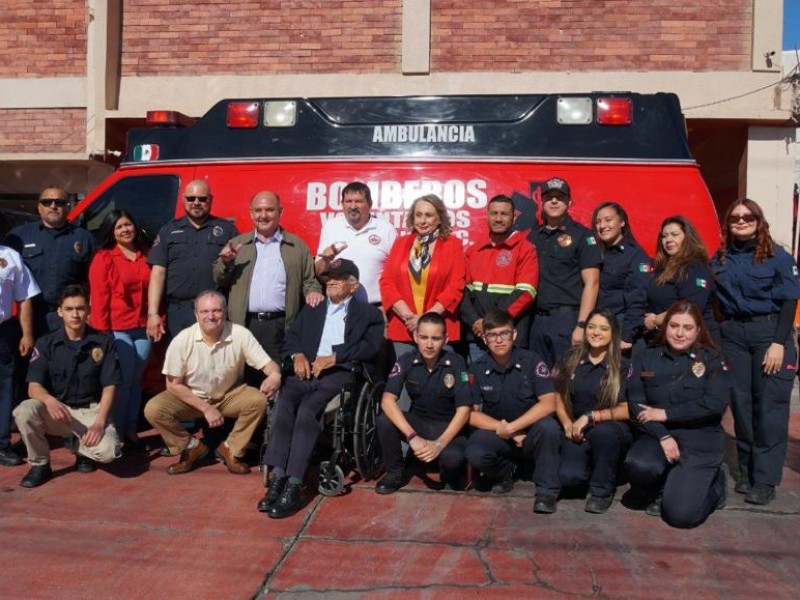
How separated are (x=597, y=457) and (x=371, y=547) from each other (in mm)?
1460

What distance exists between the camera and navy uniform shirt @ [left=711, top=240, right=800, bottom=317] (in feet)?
14.8

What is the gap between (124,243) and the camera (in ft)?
18.2

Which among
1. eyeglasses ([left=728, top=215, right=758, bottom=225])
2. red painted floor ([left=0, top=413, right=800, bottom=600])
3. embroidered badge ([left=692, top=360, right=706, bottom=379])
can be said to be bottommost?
red painted floor ([left=0, top=413, right=800, bottom=600])

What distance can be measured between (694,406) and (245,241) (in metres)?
3.04

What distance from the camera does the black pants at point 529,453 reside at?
4.45 metres

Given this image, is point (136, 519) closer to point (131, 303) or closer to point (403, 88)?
point (131, 303)

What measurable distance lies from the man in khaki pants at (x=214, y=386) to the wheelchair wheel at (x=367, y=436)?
0.61 m

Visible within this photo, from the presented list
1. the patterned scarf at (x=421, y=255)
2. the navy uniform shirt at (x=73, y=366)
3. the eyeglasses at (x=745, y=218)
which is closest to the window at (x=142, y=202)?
the navy uniform shirt at (x=73, y=366)

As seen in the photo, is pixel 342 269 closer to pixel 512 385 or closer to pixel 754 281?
pixel 512 385

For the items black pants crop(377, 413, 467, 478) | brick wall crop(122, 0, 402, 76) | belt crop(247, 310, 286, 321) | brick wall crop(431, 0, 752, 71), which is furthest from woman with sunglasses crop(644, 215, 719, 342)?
brick wall crop(122, 0, 402, 76)

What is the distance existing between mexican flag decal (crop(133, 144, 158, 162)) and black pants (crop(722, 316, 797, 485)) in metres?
4.34

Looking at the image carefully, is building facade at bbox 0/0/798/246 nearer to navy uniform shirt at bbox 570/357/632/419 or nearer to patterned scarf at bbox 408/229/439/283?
patterned scarf at bbox 408/229/439/283

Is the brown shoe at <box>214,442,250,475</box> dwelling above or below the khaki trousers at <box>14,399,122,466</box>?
below

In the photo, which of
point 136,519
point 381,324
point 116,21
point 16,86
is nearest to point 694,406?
point 381,324
